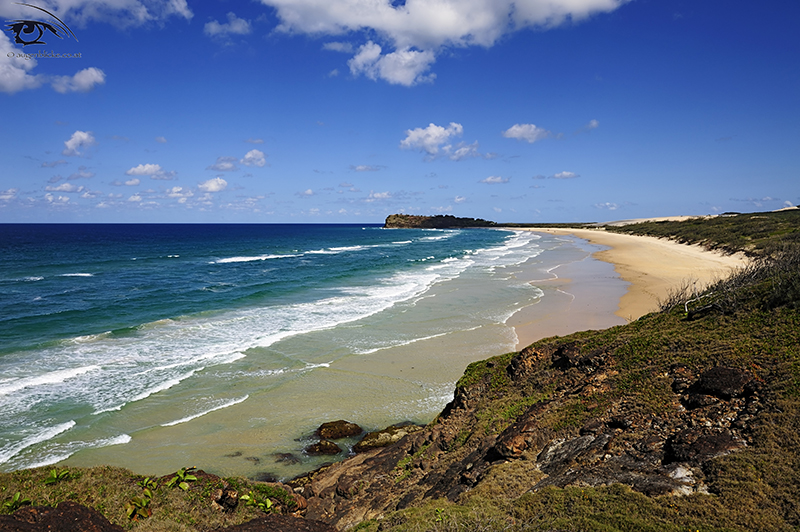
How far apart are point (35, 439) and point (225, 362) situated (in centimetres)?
633

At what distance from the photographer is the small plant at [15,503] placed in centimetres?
566

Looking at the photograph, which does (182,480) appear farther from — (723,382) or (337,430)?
(723,382)

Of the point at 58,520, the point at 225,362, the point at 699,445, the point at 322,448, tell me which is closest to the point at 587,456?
the point at 699,445

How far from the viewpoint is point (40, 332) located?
2097 cm

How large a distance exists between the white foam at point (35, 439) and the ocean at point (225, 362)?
0.16 feet

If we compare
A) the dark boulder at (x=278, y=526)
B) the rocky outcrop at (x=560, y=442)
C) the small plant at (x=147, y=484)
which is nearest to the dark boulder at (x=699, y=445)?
the rocky outcrop at (x=560, y=442)

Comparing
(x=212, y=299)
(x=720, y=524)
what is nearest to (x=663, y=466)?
(x=720, y=524)

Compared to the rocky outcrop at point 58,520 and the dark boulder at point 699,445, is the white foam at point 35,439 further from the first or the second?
the dark boulder at point 699,445

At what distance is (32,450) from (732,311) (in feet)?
55.9

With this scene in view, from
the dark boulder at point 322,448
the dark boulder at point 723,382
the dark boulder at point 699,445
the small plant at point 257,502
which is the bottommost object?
the dark boulder at point 322,448

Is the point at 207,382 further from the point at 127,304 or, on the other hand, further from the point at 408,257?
the point at 408,257

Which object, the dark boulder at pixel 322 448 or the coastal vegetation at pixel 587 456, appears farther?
the dark boulder at pixel 322 448

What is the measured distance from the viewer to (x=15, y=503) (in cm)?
576

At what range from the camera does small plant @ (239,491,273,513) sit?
276 inches
